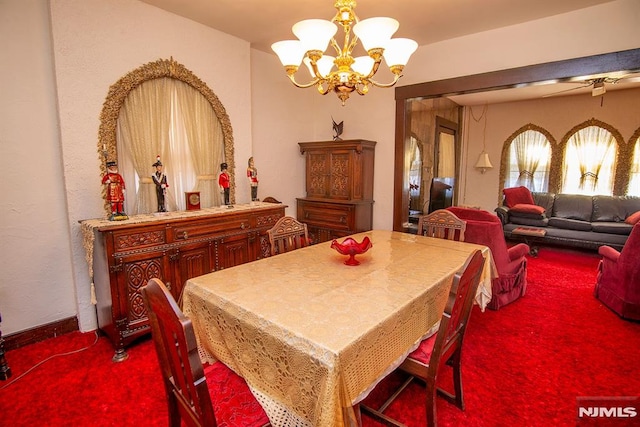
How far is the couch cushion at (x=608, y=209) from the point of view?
5.38 metres

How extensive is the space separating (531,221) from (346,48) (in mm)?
5311

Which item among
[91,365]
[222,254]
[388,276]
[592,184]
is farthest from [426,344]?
[592,184]

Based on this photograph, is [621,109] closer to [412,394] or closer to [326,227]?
[326,227]

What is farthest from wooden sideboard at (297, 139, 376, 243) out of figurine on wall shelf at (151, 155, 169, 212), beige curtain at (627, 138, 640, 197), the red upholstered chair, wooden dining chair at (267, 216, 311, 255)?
beige curtain at (627, 138, 640, 197)

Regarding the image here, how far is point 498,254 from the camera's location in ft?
10.0

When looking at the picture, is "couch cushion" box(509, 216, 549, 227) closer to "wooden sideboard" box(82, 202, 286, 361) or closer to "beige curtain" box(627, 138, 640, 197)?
"beige curtain" box(627, 138, 640, 197)

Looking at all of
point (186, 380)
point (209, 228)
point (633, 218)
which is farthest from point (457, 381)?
point (633, 218)

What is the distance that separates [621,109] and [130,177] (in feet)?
25.6

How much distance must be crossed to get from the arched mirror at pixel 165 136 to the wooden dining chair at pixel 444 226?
2117mm

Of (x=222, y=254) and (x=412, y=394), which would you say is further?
(x=222, y=254)

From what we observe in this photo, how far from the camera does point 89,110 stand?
8.56 feet

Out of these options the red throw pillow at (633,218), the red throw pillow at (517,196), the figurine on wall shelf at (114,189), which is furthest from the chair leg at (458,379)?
the red throw pillow at (517,196)

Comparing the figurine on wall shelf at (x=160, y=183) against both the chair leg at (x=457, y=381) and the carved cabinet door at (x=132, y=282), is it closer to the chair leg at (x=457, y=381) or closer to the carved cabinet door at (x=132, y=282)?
the carved cabinet door at (x=132, y=282)

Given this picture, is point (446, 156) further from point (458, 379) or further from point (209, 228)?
point (458, 379)
